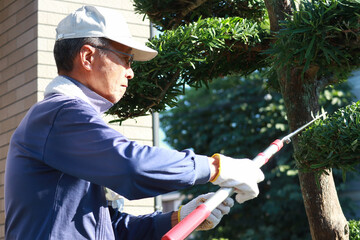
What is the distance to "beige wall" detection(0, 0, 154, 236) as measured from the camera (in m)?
4.36

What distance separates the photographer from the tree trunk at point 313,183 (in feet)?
8.02

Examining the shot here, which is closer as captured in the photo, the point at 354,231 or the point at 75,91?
the point at 75,91

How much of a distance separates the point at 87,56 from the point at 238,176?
1.90 ft

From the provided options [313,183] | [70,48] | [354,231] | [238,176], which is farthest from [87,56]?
[354,231]

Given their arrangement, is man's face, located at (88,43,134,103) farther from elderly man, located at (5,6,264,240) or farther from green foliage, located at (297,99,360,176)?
green foliage, located at (297,99,360,176)

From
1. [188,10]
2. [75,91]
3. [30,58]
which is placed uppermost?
[30,58]

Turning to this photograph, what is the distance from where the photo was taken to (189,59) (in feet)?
8.39

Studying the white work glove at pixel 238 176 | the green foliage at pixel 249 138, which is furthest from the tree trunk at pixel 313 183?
the green foliage at pixel 249 138

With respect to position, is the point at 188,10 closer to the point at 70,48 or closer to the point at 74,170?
the point at 70,48

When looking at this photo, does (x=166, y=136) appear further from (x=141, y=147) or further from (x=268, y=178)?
(x=141, y=147)

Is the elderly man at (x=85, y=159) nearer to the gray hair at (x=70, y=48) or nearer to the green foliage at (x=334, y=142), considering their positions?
the gray hair at (x=70, y=48)

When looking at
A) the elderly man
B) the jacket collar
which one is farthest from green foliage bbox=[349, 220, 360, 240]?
the jacket collar

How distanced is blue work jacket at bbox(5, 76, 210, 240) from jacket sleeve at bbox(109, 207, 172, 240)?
35 centimetres

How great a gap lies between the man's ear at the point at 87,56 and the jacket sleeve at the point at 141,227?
0.60 meters
